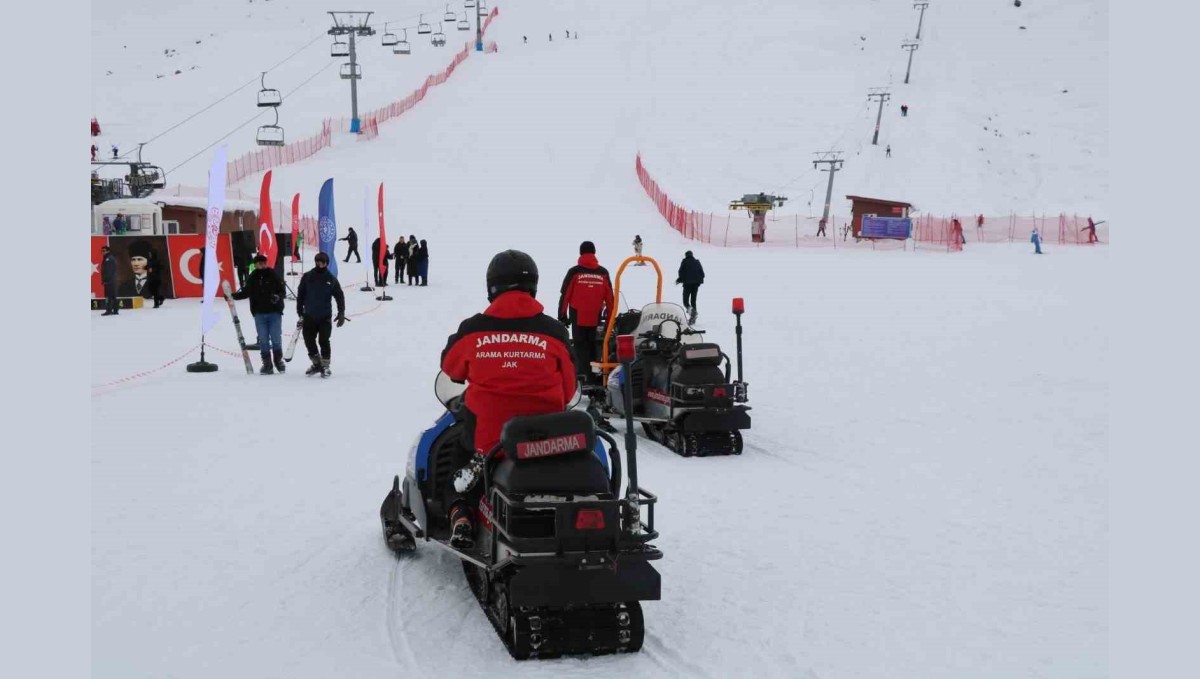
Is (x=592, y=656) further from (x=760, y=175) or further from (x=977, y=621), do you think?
(x=760, y=175)

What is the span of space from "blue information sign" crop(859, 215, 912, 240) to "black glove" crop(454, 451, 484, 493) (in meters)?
37.2

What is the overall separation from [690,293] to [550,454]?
17437mm

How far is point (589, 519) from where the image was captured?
15.8ft

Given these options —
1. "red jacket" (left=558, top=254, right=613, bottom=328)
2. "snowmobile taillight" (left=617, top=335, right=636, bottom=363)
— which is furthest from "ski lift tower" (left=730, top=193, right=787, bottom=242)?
"snowmobile taillight" (left=617, top=335, right=636, bottom=363)

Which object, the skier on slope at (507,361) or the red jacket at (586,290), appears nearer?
the skier on slope at (507,361)

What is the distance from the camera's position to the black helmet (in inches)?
211

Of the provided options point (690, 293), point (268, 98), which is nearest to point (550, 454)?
point (690, 293)

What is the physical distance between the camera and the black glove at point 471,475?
5.45 meters

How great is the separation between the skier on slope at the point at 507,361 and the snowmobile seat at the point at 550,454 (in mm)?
370

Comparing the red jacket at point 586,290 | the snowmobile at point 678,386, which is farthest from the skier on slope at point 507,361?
the red jacket at point 586,290

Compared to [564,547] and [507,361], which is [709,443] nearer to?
[507,361]

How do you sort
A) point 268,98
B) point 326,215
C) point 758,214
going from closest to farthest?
point 326,215, point 758,214, point 268,98

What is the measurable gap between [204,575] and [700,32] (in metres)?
84.9

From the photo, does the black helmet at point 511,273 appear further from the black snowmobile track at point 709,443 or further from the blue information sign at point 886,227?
the blue information sign at point 886,227
